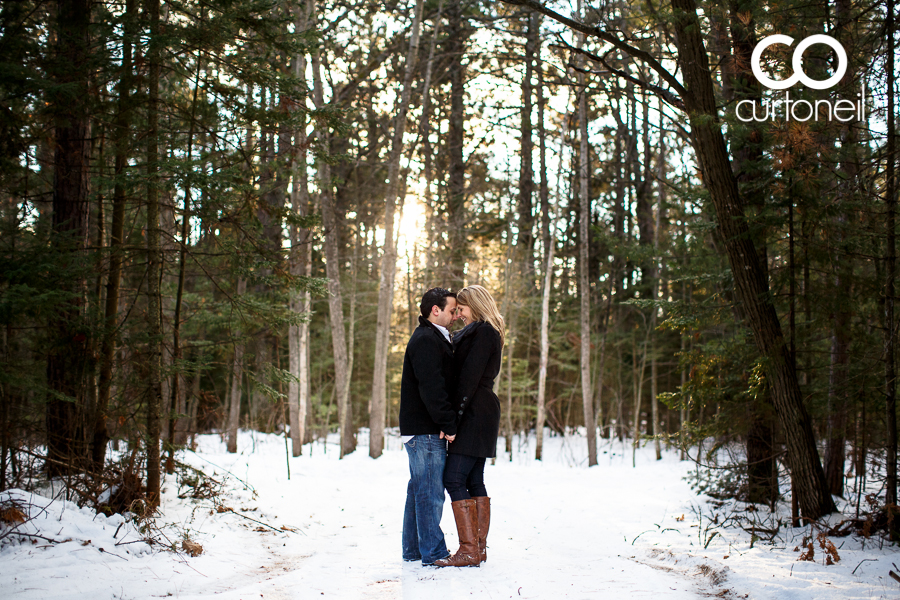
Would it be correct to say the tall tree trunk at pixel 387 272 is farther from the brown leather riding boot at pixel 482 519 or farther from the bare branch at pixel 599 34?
the brown leather riding boot at pixel 482 519

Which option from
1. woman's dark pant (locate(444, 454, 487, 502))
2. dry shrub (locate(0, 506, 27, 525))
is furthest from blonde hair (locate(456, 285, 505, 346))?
dry shrub (locate(0, 506, 27, 525))

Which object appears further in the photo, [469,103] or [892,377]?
[469,103]

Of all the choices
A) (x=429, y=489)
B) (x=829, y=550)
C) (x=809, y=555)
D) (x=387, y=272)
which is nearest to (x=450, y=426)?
(x=429, y=489)

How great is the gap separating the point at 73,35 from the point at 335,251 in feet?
25.4

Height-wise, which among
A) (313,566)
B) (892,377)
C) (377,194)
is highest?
(377,194)

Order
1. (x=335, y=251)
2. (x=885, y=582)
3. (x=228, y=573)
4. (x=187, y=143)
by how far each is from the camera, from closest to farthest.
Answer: (x=885, y=582), (x=228, y=573), (x=187, y=143), (x=335, y=251)

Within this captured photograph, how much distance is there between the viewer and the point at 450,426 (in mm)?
4547

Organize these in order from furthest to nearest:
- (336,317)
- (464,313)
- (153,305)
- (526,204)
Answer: (526,204), (336,317), (153,305), (464,313)

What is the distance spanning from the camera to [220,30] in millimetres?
5973

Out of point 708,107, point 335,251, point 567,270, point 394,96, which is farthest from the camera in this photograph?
point 567,270

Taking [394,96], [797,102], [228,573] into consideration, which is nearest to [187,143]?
[228,573]

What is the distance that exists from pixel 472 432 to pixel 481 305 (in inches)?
39.4

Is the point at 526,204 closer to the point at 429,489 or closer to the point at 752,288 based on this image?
the point at 752,288

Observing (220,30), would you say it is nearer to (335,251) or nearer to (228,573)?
(228,573)
